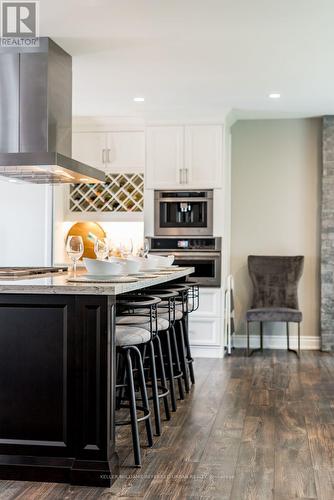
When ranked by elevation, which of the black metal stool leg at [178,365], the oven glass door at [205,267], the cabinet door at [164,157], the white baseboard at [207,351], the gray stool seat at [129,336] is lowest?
the white baseboard at [207,351]

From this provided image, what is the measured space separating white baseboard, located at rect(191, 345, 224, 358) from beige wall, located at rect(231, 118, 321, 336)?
2.66 feet

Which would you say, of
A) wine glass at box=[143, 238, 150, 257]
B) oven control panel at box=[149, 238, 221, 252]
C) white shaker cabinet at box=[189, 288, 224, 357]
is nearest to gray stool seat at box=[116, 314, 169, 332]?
wine glass at box=[143, 238, 150, 257]

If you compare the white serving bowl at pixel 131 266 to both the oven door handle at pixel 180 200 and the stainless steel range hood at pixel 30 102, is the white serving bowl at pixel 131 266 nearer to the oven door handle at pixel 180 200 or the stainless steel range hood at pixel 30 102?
the stainless steel range hood at pixel 30 102

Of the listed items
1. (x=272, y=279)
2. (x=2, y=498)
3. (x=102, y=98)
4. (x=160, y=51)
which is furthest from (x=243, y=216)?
(x=2, y=498)

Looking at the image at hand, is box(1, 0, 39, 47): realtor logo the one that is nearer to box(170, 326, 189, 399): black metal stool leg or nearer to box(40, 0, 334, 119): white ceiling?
box(40, 0, 334, 119): white ceiling

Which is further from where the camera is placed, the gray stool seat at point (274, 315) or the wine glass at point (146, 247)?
the gray stool seat at point (274, 315)

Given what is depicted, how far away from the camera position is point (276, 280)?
7.45 metres

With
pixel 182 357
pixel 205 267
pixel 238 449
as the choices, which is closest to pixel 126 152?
pixel 205 267

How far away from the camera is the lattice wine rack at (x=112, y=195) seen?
7387 millimetres

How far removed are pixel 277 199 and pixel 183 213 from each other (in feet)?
4.03

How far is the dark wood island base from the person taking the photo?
10.6 ft

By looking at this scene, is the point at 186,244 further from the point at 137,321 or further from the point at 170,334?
the point at 137,321

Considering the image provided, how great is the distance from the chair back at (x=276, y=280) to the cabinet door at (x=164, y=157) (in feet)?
4.61

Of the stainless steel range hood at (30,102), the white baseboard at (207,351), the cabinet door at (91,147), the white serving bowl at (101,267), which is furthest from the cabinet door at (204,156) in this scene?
the white serving bowl at (101,267)
